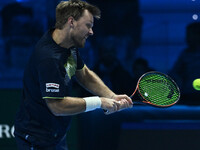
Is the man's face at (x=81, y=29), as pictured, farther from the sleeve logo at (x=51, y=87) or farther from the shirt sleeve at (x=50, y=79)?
the sleeve logo at (x=51, y=87)

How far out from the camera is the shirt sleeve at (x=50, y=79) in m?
2.78

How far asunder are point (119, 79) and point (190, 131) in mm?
1102

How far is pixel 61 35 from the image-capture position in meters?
→ 2.96

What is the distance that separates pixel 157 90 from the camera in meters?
3.48

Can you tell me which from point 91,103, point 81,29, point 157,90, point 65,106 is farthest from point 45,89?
point 157,90

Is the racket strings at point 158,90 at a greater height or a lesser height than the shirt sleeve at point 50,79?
lesser

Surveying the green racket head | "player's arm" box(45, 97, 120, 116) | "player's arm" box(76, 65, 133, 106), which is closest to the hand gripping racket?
the green racket head

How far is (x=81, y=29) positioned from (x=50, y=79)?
1.48 ft

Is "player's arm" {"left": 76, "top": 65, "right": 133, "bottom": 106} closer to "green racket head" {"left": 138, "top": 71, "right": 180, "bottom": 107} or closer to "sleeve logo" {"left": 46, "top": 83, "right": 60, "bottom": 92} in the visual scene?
"green racket head" {"left": 138, "top": 71, "right": 180, "bottom": 107}

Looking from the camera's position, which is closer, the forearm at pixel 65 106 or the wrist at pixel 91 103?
the forearm at pixel 65 106

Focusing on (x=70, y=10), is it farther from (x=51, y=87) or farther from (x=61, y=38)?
(x=51, y=87)

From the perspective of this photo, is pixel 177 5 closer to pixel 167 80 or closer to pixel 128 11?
pixel 128 11

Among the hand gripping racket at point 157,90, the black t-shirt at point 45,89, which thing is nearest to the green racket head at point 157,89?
the hand gripping racket at point 157,90

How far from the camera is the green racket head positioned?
3.43 m
